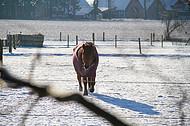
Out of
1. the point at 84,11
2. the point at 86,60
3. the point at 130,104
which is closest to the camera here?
the point at 86,60

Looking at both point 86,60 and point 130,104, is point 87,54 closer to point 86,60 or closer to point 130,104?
point 86,60

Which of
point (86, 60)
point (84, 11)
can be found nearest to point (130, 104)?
point (86, 60)

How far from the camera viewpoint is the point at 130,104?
586 centimetres

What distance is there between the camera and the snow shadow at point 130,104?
5.26 m

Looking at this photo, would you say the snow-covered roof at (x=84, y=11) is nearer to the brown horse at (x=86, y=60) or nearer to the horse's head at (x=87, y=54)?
the brown horse at (x=86, y=60)

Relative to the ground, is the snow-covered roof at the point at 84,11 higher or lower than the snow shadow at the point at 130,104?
higher

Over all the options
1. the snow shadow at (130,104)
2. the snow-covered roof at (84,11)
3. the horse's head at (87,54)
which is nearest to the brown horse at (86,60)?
the horse's head at (87,54)

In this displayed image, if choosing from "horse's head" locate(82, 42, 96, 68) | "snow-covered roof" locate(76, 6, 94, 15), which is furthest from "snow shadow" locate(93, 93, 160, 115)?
"snow-covered roof" locate(76, 6, 94, 15)

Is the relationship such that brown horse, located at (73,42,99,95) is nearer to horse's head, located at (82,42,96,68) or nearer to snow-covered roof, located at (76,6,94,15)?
horse's head, located at (82,42,96,68)

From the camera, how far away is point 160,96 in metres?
6.66

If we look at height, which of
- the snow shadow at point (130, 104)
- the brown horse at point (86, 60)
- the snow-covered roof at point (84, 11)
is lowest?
the snow shadow at point (130, 104)

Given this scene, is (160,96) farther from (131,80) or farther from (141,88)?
(131,80)

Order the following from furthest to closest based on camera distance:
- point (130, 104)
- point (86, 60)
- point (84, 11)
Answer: point (84, 11) → point (130, 104) → point (86, 60)

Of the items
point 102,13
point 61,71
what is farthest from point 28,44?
point 102,13
